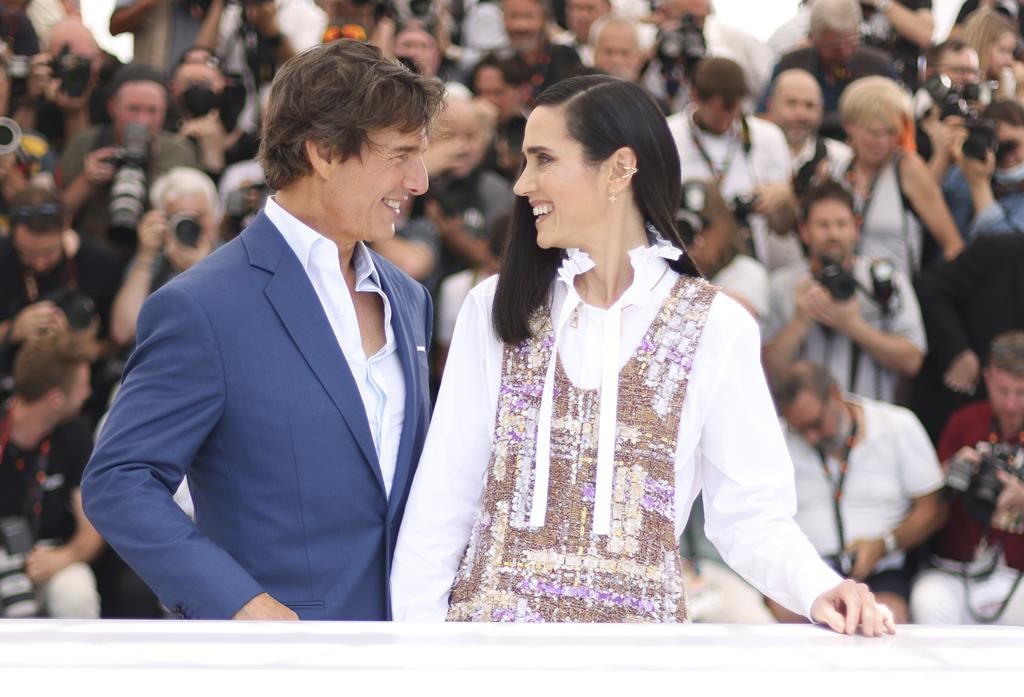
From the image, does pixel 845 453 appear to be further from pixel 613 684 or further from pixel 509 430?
pixel 613 684

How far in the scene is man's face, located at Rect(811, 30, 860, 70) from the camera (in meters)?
5.84

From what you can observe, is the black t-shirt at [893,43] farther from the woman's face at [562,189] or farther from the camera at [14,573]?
the woman's face at [562,189]

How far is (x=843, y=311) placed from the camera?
14.9ft

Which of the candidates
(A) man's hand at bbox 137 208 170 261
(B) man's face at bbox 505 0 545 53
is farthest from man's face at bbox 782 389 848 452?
(B) man's face at bbox 505 0 545 53

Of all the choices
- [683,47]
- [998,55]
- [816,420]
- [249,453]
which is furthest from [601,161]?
[998,55]

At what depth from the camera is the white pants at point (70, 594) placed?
161 inches

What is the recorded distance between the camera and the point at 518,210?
210 centimetres

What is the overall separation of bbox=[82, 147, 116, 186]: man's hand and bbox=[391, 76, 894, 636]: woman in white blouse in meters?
3.03

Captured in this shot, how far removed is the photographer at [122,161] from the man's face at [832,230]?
1970 millimetres

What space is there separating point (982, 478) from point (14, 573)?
2.60 m

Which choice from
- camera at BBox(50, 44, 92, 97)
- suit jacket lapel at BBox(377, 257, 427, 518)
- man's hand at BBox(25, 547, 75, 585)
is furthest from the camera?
camera at BBox(50, 44, 92, 97)

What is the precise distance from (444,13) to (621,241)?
15.6ft

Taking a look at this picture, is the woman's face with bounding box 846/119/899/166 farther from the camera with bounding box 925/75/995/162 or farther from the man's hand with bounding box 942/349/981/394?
the man's hand with bounding box 942/349/981/394

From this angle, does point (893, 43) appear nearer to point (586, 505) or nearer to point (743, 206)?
point (743, 206)
